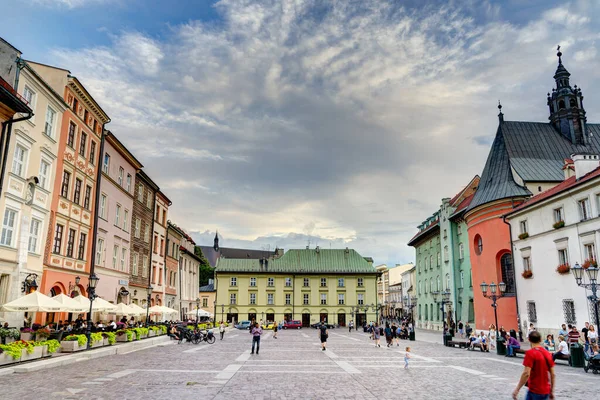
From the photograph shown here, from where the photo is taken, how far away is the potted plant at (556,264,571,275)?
2895 centimetres

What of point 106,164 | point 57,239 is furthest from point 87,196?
point 57,239

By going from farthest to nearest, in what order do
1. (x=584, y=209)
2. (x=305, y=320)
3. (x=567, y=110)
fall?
(x=305, y=320), (x=567, y=110), (x=584, y=209)

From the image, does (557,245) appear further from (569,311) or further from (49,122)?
(49,122)

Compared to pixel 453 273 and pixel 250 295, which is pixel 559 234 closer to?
pixel 453 273

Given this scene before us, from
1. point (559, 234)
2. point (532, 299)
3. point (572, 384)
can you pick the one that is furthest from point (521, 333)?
point (572, 384)

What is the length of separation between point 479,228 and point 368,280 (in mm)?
42060

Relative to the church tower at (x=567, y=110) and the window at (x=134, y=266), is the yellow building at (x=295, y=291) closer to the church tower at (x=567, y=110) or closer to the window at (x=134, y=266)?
the window at (x=134, y=266)

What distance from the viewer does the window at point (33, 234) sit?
25.1 meters

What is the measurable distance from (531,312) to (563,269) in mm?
6528

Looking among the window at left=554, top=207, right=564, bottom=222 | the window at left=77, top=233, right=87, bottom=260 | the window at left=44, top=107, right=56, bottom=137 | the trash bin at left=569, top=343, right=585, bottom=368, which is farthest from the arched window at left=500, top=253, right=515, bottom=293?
the window at left=44, top=107, right=56, bottom=137

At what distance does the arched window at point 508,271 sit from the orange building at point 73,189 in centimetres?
3258

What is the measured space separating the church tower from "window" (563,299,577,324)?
24.4 metres

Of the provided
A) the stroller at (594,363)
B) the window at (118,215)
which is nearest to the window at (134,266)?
the window at (118,215)

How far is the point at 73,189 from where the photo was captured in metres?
29.9
